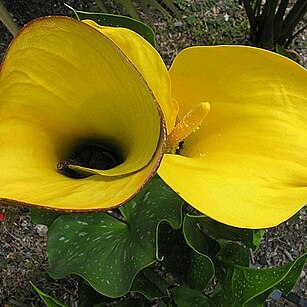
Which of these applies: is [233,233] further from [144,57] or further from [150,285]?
[144,57]

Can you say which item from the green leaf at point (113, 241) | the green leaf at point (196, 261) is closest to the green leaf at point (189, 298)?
the green leaf at point (196, 261)

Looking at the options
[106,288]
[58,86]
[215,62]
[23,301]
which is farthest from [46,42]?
[23,301]

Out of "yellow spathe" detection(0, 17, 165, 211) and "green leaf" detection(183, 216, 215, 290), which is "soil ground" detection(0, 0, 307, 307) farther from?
"yellow spathe" detection(0, 17, 165, 211)

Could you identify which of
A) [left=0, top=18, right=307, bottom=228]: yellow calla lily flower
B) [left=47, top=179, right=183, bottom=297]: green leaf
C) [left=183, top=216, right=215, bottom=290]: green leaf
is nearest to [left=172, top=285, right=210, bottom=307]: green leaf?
[left=183, top=216, right=215, bottom=290]: green leaf

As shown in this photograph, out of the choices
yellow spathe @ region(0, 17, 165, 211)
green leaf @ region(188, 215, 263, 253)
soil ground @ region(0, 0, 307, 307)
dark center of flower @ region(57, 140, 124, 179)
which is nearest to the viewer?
yellow spathe @ region(0, 17, 165, 211)

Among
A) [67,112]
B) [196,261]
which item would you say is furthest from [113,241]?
[67,112]

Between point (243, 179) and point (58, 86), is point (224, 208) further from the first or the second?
point (58, 86)
